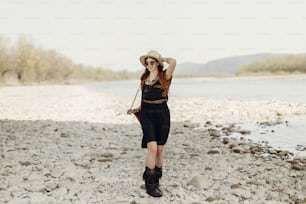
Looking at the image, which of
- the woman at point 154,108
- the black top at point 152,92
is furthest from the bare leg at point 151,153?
the black top at point 152,92

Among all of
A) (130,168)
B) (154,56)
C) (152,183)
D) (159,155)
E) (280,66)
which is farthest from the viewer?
(280,66)

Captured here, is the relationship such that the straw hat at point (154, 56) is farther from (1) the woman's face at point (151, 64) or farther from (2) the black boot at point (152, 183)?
(2) the black boot at point (152, 183)

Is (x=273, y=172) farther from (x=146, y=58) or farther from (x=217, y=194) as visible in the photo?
(x=146, y=58)

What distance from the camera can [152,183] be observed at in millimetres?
4723

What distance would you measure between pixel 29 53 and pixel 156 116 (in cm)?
4894

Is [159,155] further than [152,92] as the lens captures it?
Yes

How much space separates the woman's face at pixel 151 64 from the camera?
4546 mm

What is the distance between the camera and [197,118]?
1241cm

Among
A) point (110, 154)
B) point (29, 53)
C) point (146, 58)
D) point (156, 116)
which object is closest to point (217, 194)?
point (156, 116)

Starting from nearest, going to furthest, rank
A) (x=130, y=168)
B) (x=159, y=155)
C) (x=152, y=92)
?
(x=152, y=92), (x=159, y=155), (x=130, y=168)

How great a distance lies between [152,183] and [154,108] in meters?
0.86

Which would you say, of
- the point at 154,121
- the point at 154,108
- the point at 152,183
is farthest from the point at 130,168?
the point at 154,108

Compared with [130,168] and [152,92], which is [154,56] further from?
[130,168]

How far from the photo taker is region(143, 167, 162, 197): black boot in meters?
4.66
